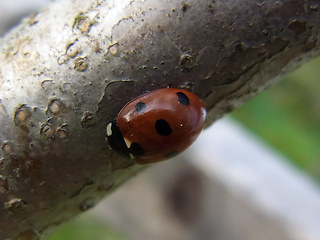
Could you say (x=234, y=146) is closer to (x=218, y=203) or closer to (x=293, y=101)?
(x=218, y=203)

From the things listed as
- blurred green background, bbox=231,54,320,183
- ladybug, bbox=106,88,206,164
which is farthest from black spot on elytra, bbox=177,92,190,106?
blurred green background, bbox=231,54,320,183

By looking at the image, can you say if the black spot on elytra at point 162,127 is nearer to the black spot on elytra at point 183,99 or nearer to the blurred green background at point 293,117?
the black spot on elytra at point 183,99

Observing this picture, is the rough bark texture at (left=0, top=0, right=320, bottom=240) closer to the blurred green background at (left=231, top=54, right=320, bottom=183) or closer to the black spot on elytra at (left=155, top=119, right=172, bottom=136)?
the black spot on elytra at (left=155, top=119, right=172, bottom=136)

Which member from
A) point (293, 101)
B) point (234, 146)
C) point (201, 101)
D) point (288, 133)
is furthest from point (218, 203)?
point (201, 101)

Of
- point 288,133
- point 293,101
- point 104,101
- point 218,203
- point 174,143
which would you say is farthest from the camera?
point 293,101

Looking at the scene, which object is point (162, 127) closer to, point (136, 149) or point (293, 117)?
point (136, 149)

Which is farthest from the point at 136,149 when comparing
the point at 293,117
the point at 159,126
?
the point at 293,117
